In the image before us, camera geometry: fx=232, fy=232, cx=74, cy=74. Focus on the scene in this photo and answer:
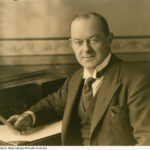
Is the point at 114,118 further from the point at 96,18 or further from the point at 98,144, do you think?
the point at 96,18

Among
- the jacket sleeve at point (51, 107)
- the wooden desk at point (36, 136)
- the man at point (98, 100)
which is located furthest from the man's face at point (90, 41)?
the wooden desk at point (36, 136)

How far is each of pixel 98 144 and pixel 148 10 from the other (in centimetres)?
63

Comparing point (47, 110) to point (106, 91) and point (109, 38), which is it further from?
point (109, 38)

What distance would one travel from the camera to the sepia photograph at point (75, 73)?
36.1 inches

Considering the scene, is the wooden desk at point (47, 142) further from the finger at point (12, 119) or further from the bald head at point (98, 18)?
the bald head at point (98, 18)

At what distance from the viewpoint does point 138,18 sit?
105 cm

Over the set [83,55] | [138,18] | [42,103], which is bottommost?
[42,103]

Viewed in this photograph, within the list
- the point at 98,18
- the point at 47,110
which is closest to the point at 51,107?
the point at 47,110

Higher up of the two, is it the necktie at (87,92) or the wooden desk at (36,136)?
the necktie at (87,92)

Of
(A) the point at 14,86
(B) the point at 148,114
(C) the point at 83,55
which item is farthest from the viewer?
(A) the point at 14,86

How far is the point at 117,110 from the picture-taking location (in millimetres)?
909

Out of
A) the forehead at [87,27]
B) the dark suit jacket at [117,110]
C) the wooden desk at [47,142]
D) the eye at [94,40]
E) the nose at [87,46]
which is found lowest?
the wooden desk at [47,142]

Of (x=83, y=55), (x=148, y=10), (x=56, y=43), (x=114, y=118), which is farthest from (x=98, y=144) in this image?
(x=148, y=10)

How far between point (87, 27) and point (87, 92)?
0.27 meters
